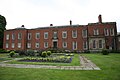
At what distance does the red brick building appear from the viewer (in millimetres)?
29922

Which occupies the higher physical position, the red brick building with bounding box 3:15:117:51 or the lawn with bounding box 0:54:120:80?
the red brick building with bounding box 3:15:117:51

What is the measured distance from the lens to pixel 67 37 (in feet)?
111

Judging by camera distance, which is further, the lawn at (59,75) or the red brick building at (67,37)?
the red brick building at (67,37)

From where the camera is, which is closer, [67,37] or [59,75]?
[59,75]

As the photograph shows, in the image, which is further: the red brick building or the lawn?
the red brick building

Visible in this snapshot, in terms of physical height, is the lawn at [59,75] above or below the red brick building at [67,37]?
below

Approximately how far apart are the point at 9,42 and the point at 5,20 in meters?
12.3

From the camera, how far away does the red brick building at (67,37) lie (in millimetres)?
29922

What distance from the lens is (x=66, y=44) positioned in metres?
33.8

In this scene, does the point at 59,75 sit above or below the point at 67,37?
below

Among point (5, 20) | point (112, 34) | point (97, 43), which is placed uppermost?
point (5, 20)

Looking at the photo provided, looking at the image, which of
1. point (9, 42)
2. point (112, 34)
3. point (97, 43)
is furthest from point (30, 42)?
point (112, 34)

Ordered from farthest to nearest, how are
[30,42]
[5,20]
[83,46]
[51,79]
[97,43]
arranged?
[5,20]
[30,42]
[83,46]
[97,43]
[51,79]

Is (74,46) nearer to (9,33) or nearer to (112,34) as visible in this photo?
(112,34)
